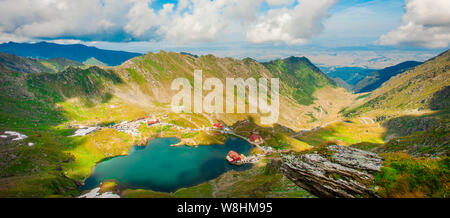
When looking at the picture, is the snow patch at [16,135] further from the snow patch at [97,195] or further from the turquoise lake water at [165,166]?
the snow patch at [97,195]

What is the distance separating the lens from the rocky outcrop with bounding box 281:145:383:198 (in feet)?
88.3

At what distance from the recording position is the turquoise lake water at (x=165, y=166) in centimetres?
9644

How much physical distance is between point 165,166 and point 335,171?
102478mm

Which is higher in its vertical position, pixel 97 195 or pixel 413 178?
pixel 413 178

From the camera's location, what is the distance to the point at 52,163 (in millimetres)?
106750

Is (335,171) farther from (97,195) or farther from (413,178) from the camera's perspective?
(97,195)

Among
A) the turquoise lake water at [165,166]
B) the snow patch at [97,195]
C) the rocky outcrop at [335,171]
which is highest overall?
the rocky outcrop at [335,171]

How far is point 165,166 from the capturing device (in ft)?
378

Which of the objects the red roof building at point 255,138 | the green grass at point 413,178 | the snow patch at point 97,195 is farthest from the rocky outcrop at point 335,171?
the red roof building at point 255,138

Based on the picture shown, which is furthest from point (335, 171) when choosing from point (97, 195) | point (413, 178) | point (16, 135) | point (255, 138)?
point (16, 135)

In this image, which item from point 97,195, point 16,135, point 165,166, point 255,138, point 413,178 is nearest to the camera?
point 413,178

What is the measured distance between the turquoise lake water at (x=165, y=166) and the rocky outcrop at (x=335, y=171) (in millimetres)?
70950

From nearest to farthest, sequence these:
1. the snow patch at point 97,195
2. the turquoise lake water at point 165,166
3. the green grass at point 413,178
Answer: the green grass at point 413,178, the snow patch at point 97,195, the turquoise lake water at point 165,166
